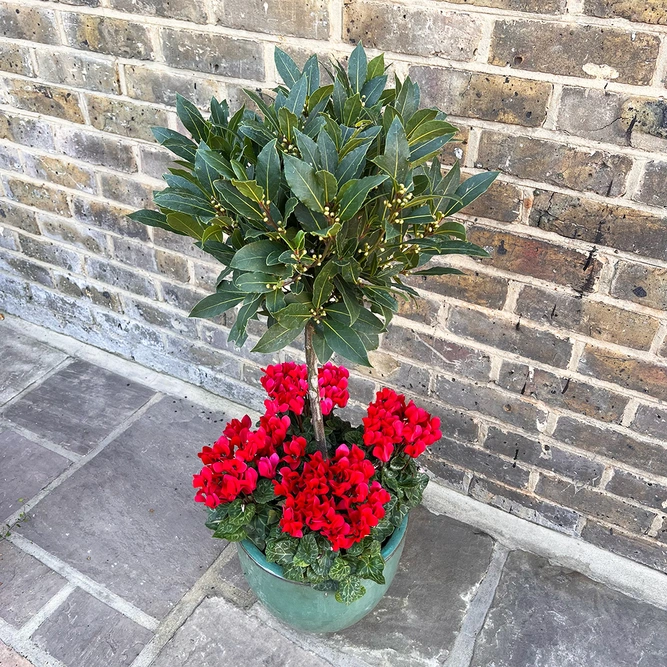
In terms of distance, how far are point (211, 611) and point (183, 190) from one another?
1096 mm

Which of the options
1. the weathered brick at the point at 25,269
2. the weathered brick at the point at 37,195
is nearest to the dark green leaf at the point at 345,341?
the weathered brick at the point at 37,195

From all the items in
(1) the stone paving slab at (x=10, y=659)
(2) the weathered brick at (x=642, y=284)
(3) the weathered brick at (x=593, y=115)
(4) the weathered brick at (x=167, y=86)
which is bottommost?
(1) the stone paving slab at (x=10, y=659)

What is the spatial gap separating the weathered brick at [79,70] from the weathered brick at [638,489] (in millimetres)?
1774

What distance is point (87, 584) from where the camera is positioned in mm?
1637

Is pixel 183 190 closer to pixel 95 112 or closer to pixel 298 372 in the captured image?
pixel 298 372

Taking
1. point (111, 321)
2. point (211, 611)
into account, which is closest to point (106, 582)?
point (211, 611)

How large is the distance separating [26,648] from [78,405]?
890 millimetres

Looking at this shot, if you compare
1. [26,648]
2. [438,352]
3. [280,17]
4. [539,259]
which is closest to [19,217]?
[280,17]

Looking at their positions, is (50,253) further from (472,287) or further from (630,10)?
(630,10)

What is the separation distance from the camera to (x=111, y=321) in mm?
2361

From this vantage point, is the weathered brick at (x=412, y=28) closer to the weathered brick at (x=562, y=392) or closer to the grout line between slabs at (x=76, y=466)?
the weathered brick at (x=562, y=392)

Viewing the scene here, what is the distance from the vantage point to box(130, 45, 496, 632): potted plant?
946mm

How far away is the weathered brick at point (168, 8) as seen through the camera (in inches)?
61.5

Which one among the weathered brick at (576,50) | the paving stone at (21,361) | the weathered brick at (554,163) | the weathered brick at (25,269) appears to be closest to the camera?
the weathered brick at (576,50)
